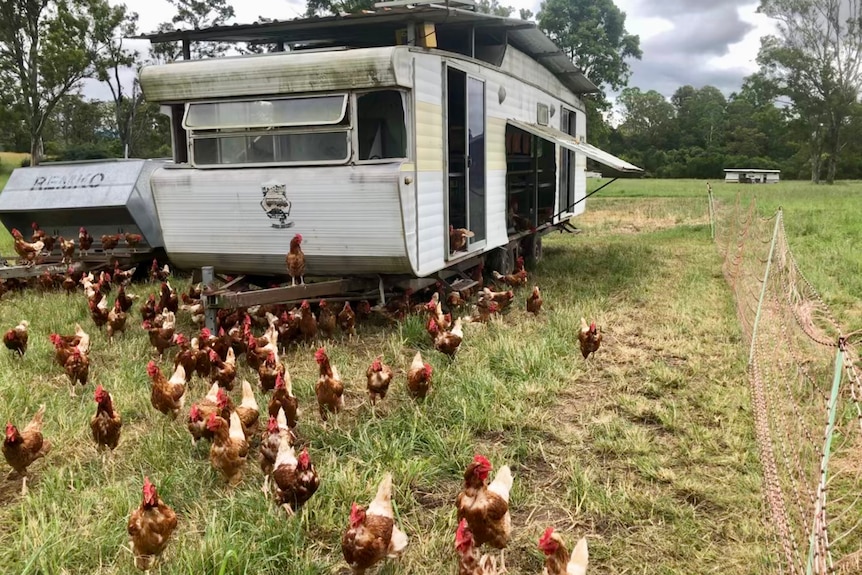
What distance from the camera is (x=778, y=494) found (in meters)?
3.29

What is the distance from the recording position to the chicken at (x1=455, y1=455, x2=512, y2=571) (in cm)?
281

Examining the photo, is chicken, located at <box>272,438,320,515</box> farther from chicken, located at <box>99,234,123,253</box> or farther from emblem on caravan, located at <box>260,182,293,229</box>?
chicken, located at <box>99,234,123,253</box>

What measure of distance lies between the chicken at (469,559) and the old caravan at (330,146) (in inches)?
146

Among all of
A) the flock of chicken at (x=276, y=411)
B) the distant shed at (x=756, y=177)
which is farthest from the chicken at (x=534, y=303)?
the distant shed at (x=756, y=177)

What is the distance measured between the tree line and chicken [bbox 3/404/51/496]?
732 cm

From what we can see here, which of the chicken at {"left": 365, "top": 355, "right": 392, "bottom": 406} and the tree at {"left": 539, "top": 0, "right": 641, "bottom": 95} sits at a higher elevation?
the tree at {"left": 539, "top": 0, "right": 641, "bottom": 95}

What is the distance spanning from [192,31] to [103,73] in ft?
86.4

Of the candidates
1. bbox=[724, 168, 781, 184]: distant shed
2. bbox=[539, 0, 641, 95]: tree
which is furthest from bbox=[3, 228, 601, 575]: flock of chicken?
bbox=[724, 168, 781, 184]: distant shed

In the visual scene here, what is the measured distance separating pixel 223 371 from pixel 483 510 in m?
2.64

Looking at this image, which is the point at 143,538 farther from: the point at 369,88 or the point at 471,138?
the point at 471,138

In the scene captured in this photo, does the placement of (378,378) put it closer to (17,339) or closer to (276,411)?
(276,411)

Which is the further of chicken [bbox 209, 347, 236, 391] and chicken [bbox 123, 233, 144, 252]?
chicken [bbox 123, 233, 144, 252]

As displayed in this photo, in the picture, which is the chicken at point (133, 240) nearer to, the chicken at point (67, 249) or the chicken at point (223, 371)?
the chicken at point (67, 249)

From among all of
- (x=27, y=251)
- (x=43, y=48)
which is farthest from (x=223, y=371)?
(x=43, y=48)
